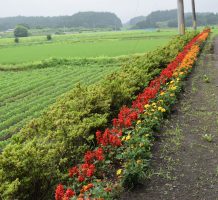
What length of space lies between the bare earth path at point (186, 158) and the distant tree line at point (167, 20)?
429ft

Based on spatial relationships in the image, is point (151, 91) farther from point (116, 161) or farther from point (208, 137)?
point (116, 161)

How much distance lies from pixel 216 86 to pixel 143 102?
4.95m

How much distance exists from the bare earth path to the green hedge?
1.11 m

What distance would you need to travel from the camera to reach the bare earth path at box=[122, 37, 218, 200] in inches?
190

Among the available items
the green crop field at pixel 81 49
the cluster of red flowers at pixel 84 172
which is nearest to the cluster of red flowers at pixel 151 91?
the cluster of red flowers at pixel 84 172

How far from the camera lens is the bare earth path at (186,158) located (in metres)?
4.84

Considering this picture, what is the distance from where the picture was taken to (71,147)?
5777mm

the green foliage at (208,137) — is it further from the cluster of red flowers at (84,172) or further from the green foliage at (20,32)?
the green foliage at (20,32)

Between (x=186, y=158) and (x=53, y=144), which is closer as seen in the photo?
(x=53, y=144)

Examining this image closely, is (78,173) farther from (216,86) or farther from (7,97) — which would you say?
(7,97)

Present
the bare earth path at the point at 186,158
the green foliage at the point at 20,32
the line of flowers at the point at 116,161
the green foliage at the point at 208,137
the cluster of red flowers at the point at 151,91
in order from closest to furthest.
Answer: the line of flowers at the point at 116,161 < the bare earth path at the point at 186,158 < the green foliage at the point at 208,137 < the cluster of red flowers at the point at 151,91 < the green foliage at the point at 20,32

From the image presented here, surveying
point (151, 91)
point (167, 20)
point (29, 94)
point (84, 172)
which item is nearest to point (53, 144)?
point (84, 172)

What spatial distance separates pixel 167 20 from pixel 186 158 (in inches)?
6312

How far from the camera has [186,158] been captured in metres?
5.93
